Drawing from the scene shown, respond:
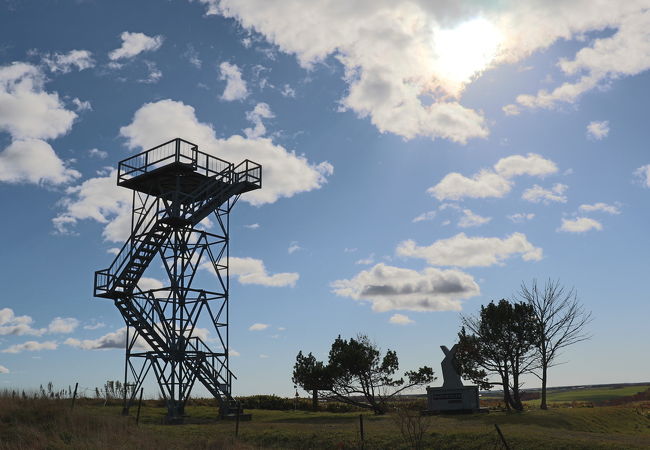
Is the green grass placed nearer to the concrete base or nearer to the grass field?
the grass field

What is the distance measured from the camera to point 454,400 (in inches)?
1567

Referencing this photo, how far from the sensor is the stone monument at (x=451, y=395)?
130 feet

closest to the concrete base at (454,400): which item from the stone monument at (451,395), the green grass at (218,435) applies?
the stone monument at (451,395)

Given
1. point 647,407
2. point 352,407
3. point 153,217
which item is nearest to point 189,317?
point 153,217

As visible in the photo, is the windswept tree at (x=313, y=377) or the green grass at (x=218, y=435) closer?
the green grass at (x=218, y=435)

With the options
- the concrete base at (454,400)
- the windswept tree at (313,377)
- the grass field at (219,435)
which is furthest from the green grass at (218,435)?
the windswept tree at (313,377)

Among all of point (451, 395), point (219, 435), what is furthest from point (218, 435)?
point (451, 395)

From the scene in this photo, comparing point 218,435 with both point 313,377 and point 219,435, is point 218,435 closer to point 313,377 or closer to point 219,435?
point 219,435

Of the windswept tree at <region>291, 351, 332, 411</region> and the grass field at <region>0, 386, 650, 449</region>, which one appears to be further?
the windswept tree at <region>291, 351, 332, 411</region>

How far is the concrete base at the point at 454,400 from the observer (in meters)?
39.4

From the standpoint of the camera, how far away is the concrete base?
39438mm

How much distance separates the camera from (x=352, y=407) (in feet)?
167

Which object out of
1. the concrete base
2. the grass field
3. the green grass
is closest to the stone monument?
the concrete base

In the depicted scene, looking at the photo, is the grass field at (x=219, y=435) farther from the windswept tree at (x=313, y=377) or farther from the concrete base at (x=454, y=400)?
the windswept tree at (x=313, y=377)
